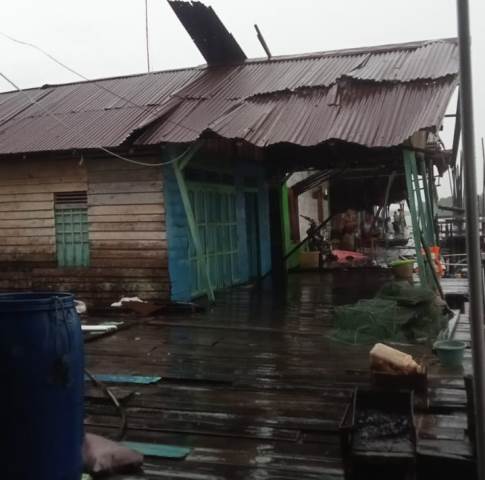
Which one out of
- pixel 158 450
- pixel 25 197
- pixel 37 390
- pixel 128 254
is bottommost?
pixel 158 450

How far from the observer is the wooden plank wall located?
30.6 feet


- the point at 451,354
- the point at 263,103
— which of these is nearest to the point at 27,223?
the point at 263,103

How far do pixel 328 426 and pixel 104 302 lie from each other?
6.41 meters

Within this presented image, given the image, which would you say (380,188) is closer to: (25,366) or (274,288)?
(274,288)

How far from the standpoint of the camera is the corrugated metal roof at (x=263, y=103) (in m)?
8.38

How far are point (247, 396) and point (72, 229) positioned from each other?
616 cm

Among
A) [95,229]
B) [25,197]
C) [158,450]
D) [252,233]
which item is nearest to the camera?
[158,450]

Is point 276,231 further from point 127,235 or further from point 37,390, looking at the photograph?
point 37,390

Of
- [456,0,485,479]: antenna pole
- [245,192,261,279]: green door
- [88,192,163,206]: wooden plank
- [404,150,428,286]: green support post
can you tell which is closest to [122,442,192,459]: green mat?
[456,0,485,479]: antenna pole

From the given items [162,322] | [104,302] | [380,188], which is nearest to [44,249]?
[104,302]

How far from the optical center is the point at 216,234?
37.1 feet

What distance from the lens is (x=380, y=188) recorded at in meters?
20.8

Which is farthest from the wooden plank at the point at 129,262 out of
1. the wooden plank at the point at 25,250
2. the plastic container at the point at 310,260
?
the plastic container at the point at 310,260

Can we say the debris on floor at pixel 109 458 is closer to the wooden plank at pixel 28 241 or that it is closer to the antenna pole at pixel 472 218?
the antenna pole at pixel 472 218
